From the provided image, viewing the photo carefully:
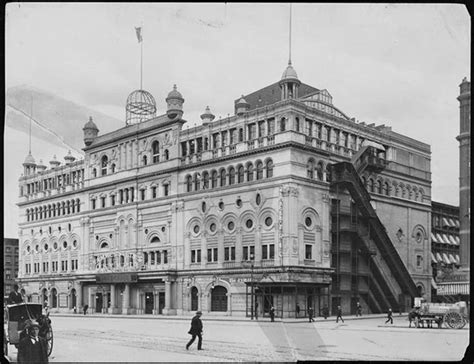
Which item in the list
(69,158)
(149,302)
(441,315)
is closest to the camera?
(69,158)

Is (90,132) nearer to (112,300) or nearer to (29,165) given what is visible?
(29,165)

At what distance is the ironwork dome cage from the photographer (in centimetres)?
2089

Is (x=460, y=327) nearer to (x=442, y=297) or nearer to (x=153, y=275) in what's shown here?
(x=442, y=297)

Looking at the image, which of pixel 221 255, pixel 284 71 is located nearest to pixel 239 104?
pixel 284 71

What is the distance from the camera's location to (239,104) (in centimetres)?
2417

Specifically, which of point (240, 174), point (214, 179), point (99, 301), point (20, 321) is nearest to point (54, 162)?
point (214, 179)

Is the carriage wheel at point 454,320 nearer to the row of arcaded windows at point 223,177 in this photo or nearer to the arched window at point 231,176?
the row of arcaded windows at point 223,177

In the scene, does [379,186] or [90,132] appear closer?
[90,132]

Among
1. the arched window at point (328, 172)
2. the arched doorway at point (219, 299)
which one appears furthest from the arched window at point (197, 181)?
the arched window at point (328, 172)

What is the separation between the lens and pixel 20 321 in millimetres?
17344

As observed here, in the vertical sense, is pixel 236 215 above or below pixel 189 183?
below

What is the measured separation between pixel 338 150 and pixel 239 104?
321 inches

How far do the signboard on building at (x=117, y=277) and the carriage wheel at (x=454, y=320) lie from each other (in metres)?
12.8

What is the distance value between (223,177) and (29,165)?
863cm
